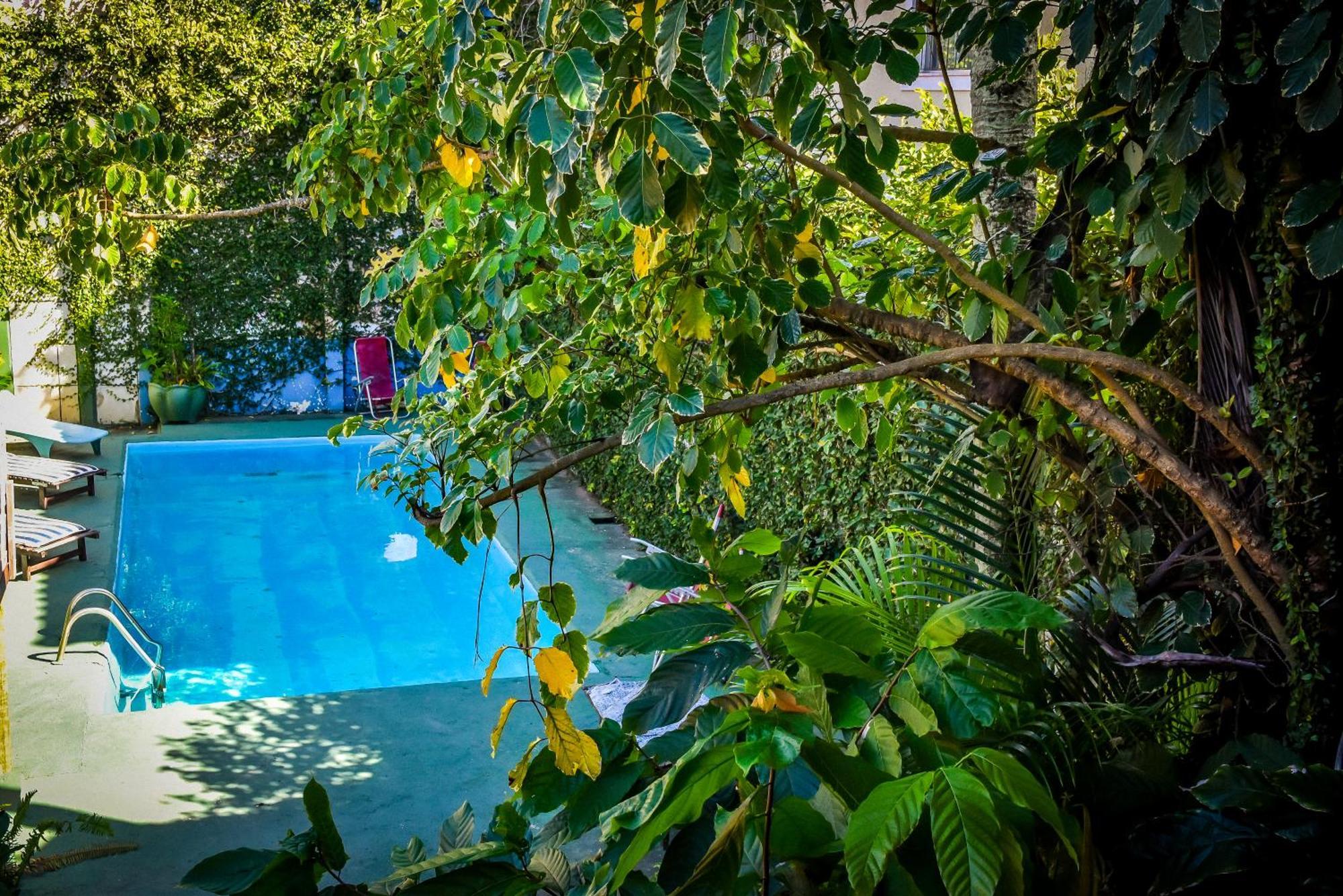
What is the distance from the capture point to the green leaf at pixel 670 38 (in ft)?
5.34

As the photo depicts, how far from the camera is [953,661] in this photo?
1748 mm

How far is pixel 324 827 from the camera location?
64.2 inches

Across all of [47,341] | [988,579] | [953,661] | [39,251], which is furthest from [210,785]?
[47,341]

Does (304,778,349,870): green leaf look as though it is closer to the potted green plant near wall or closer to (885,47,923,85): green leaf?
(885,47,923,85): green leaf

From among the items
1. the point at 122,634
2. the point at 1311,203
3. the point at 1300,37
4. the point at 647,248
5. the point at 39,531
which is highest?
the point at 1300,37

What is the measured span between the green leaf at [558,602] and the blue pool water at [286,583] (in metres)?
5.09

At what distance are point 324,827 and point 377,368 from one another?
13.4 metres

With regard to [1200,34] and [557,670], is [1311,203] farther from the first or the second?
[557,670]

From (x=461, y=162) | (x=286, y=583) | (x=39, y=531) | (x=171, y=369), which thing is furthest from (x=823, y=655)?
(x=171, y=369)

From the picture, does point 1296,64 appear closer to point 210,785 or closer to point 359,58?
point 359,58

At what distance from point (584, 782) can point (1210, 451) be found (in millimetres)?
1400

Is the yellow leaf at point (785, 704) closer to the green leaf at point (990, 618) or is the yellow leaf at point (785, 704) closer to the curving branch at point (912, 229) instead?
the green leaf at point (990, 618)

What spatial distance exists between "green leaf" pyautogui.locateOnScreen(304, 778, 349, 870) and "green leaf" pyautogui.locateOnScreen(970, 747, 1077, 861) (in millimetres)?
915

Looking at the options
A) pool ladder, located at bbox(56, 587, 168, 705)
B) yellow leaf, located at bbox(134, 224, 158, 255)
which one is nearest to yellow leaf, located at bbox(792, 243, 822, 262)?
yellow leaf, located at bbox(134, 224, 158, 255)
